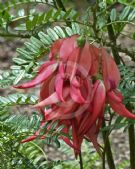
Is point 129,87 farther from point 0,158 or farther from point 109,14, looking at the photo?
point 0,158

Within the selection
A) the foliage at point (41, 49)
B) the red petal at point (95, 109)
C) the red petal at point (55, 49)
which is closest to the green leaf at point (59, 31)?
the foliage at point (41, 49)

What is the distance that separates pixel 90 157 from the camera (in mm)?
2033

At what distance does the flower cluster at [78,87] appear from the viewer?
1.01 metres

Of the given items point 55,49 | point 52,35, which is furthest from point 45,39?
point 55,49

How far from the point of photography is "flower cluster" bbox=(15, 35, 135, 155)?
3.33 feet

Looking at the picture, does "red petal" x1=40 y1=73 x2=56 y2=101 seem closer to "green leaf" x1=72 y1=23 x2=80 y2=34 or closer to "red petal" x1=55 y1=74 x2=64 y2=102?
"red petal" x1=55 y1=74 x2=64 y2=102

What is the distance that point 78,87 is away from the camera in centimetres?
100

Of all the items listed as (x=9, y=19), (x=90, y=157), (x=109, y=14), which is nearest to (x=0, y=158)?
(x=9, y=19)

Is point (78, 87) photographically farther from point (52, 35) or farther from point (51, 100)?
point (52, 35)

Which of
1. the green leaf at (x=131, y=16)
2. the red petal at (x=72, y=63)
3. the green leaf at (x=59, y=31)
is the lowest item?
the red petal at (x=72, y=63)

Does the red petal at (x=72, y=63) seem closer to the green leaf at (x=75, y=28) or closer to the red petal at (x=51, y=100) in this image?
the red petal at (x=51, y=100)

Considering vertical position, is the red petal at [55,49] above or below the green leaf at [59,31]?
below

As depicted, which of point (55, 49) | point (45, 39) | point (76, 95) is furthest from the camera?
point (45, 39)

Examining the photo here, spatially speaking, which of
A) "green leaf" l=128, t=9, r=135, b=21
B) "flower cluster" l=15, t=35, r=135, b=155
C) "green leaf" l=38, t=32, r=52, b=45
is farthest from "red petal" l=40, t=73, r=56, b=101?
"green leaf" l=128, t=9, r=135, b=21
